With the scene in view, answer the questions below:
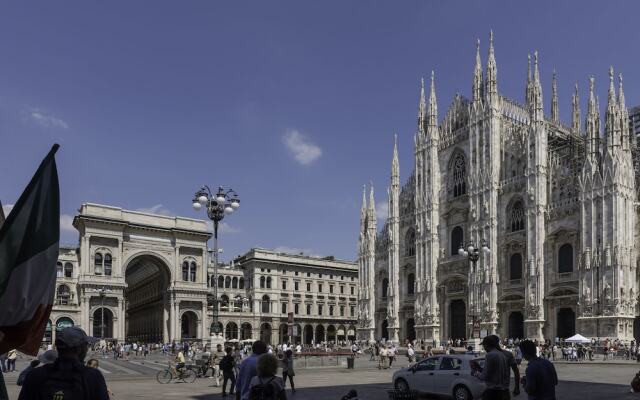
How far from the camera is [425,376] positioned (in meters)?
18.0

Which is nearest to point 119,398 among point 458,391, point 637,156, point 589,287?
point 458,391

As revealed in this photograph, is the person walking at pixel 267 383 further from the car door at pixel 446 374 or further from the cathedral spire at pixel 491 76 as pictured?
the cathedral spire at pixel 491 76

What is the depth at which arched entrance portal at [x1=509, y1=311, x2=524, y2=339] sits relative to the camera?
55.1m

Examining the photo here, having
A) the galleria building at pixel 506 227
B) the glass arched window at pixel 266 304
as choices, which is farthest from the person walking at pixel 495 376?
the glass arched window at pixel 266 304

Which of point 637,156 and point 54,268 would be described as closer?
point 54,268

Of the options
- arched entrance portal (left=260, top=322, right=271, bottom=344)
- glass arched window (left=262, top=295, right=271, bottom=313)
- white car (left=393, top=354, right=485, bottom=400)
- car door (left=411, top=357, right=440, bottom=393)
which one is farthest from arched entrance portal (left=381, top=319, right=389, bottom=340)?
car door (left=411, top=357, right=440, bottom=393)

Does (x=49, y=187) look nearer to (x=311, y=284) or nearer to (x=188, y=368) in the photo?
(x=188, y=368)

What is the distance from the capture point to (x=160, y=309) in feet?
267

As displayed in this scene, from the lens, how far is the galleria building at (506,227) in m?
48.3

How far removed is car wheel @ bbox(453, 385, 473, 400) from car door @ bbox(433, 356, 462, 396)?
17 cm

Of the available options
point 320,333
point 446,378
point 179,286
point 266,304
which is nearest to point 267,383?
point 446,378

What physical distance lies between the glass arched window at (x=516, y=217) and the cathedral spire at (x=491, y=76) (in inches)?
406

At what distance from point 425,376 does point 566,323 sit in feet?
124

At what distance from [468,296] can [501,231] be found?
662 centimetres
